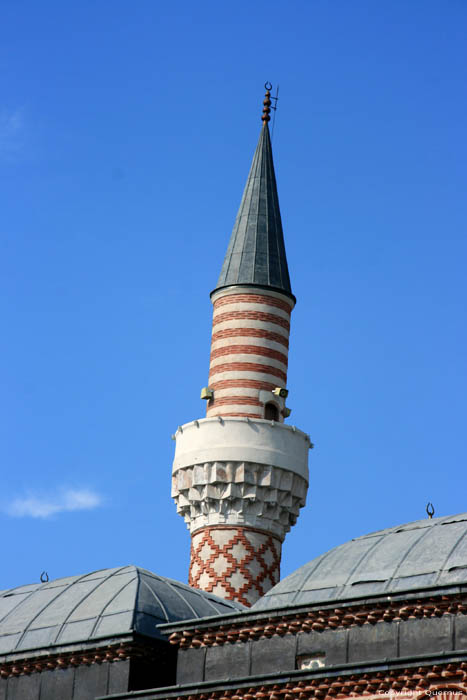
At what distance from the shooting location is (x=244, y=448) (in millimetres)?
29625

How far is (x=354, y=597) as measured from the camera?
64.3 feet

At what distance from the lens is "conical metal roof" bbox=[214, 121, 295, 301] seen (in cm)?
3139

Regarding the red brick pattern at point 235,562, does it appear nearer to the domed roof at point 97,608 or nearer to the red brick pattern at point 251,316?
the domed roof at point 97,608

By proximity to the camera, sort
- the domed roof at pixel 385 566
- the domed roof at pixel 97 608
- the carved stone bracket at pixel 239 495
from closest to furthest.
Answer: the domed roof at pixel 385 566 → the domed roof at pixel 97 608 → the carved stone bracket at pixel 239 495

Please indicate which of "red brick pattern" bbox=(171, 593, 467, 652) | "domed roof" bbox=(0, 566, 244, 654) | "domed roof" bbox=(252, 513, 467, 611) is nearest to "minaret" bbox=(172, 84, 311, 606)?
"domed roof" bbox=(0, 566, 244, 654)

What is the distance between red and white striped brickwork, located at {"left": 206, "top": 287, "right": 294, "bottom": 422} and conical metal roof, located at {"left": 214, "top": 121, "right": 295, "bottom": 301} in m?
0.36

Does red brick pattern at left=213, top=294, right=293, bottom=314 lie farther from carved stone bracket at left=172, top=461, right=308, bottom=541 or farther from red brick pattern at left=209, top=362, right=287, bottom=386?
carved stone bracket at left=172, top=461, right=308, bottom=541

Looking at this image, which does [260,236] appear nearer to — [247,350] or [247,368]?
[247,350]

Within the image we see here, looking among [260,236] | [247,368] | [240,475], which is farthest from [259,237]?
[240,475]

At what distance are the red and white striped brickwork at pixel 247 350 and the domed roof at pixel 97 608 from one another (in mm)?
6432

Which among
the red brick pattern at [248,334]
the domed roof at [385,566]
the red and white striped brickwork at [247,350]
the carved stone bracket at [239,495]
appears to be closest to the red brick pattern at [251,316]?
the red and white striped brickwork at [247,350]

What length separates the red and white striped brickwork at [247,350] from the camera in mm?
30219

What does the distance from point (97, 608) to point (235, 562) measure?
6492 millimetres

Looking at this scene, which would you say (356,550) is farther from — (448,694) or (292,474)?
(292,474)
